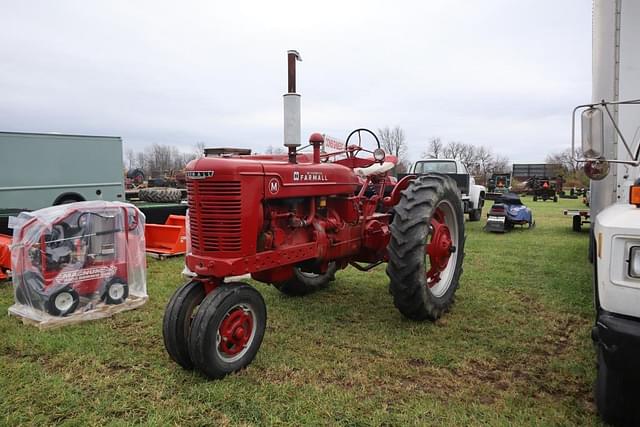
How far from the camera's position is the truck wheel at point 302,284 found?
4.56 meters

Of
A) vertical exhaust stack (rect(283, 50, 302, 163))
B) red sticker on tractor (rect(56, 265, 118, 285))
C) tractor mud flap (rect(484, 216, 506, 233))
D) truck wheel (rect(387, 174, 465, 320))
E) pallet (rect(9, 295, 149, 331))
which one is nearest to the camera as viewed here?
vertical exhaust stack (rect(283, 50, 302, 163))

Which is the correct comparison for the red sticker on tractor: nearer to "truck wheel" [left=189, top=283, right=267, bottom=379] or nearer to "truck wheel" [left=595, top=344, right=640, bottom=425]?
"truck wheel" [left=189, top=283, right=267, bottom=379]

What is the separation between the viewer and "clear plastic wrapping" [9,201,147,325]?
3.95 meters

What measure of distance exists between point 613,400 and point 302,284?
297 cm

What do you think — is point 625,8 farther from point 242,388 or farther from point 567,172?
point 567,172

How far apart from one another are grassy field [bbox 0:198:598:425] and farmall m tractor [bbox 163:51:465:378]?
27 cm

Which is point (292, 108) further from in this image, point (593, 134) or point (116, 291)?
point (116, 291)

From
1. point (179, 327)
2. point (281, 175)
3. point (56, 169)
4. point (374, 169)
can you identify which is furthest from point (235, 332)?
point (56, 169)

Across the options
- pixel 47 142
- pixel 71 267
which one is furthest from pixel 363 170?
pixel 47 142

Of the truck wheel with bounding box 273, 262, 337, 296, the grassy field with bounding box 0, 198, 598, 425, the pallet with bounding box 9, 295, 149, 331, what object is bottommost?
the grassy field with bounding box 0, 198, 598, 425

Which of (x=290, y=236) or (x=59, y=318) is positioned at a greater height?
(x=290, y=236)

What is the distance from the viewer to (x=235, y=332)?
2840mm

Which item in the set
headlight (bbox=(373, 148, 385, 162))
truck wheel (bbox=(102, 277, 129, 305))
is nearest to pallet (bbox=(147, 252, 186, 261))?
truck wheel (bbox=(102, 277, 129, 305))

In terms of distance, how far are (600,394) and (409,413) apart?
99cm
